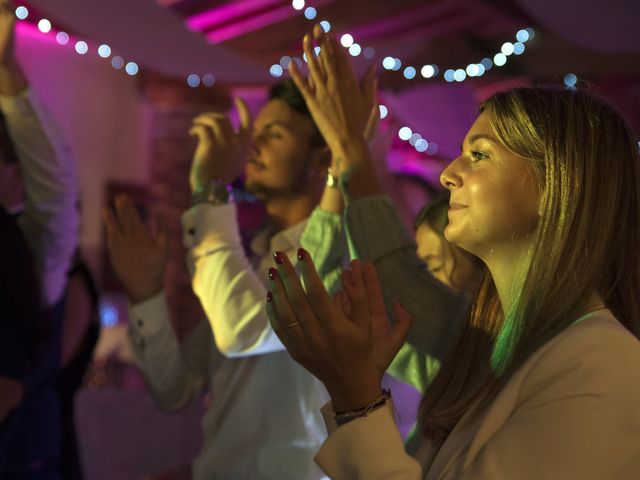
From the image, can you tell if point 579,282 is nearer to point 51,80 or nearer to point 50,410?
point 50,410

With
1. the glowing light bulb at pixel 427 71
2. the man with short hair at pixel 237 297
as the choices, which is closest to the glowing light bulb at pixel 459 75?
the glowing light bulb at pixel 427 71

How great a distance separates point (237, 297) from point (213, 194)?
0.86ft

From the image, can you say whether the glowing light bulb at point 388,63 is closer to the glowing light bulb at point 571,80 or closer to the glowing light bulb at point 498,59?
the glowing light bulb at point 498,59

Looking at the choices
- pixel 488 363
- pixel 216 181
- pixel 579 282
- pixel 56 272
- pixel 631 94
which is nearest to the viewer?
pixel 579 282

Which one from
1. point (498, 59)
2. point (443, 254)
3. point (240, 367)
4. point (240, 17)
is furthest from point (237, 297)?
point (498, 59)

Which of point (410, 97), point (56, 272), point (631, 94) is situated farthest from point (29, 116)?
point (631, 94)

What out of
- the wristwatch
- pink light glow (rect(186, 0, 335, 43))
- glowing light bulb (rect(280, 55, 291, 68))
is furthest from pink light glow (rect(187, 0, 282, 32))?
the wristwatch

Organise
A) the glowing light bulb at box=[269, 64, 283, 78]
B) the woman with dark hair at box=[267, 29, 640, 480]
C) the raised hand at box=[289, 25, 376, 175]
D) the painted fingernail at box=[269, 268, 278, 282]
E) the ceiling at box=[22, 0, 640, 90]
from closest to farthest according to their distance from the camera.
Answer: the woman with dark hair at box=[267, 29, 640, 480], the painted fingernail at box=[269, 268, 278, 282], the raised hand at box=[289, 25, 376, 175], the ceiling at box=[22, 0, 640, 90], the glowing light bulb at box=[269, 64, 283, 78]

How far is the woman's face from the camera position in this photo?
46.4 inches

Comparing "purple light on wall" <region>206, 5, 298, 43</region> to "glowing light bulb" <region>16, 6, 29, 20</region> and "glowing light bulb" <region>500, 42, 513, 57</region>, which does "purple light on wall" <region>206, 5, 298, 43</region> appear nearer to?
"glowing light bulb" <region>16, 6, 29, 20</region>

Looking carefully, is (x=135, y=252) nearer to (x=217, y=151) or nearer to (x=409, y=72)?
(x=217, y=151)

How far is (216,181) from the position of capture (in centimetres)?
200

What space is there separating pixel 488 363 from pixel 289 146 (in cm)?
101

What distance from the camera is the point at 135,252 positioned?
6.80 feet
